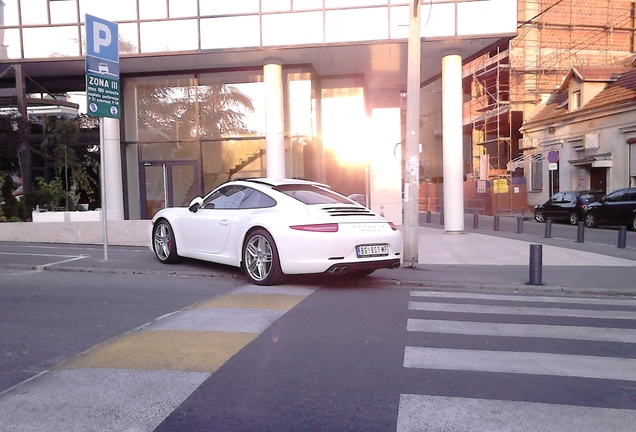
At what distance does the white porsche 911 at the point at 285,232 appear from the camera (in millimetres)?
7352

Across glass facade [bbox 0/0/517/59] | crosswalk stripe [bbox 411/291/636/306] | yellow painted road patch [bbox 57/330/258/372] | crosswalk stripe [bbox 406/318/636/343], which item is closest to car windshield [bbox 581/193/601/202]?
glass facade [bbox 0/0/517/59]

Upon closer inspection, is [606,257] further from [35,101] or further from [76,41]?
[35,101]

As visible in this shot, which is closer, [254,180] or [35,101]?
[254,180]

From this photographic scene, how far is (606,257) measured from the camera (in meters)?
12.3

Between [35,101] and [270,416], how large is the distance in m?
18.0

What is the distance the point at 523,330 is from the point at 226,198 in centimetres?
511

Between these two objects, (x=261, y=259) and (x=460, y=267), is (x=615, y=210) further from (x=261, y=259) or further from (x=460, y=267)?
(x=261, y=259)

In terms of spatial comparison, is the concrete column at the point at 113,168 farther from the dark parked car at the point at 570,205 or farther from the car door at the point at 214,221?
the dark parked car at the point at 570,205

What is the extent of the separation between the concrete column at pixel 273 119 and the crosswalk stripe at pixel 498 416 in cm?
1448

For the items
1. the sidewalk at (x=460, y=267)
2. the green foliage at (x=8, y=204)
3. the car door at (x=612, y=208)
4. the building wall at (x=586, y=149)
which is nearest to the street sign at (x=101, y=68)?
the sidewalk at (x=460, y=267)

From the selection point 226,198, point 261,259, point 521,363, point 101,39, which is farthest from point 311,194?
point 101,39

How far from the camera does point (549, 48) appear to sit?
37750mm

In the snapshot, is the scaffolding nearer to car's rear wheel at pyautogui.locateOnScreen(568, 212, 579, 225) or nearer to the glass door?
car's rear wheel at pyautogui.locateOnScreen(568, 212, 579, 225)

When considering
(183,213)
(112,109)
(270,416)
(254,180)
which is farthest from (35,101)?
(270,416)
